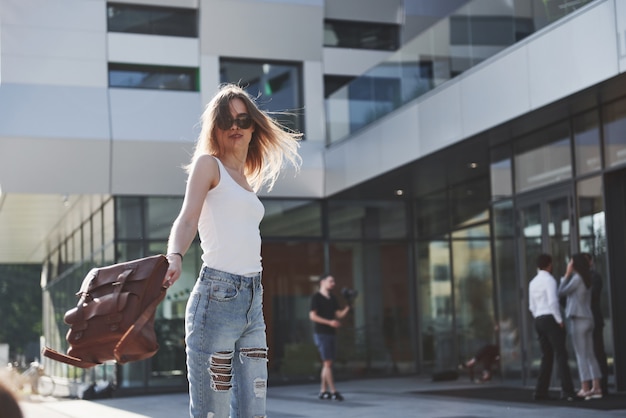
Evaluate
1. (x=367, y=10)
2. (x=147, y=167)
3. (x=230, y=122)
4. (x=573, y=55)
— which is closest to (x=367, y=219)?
(x=367, y=10)

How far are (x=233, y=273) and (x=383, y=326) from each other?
1646cm

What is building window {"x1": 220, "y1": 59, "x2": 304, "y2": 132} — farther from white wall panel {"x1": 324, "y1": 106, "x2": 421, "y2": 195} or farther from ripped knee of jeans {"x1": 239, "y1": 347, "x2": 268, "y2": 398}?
ripped knee of jeans {"x1": 239, "y1": 347, "x2": 268, "y2": 398}

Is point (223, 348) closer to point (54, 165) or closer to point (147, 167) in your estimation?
point (54, 165)

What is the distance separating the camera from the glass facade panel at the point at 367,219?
772 inches

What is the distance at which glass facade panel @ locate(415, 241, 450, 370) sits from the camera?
19.3 meters

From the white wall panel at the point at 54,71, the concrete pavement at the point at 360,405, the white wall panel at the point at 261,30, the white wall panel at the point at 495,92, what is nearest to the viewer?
the concrete pavement at the point at 360,405

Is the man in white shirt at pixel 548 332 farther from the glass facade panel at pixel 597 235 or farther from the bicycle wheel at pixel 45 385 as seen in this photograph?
the bicycle wheel at pixel 45 385

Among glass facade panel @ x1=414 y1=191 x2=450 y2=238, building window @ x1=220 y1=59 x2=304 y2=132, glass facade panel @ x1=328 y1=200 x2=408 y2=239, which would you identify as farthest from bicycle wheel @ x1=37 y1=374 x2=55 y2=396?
glass facade panel @ x1=414 y1=191 x2=450 y2=238

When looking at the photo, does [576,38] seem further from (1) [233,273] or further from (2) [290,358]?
(2) [290,358]

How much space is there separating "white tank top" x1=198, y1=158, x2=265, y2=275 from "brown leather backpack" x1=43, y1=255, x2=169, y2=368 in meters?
0.29

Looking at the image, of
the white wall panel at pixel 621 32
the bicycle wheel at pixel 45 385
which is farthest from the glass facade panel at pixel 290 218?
the white wall panel at pixel 621 32

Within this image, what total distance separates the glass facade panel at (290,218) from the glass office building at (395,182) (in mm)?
38

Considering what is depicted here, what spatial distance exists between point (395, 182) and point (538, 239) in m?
4.19

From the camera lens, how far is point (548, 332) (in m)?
11.9
